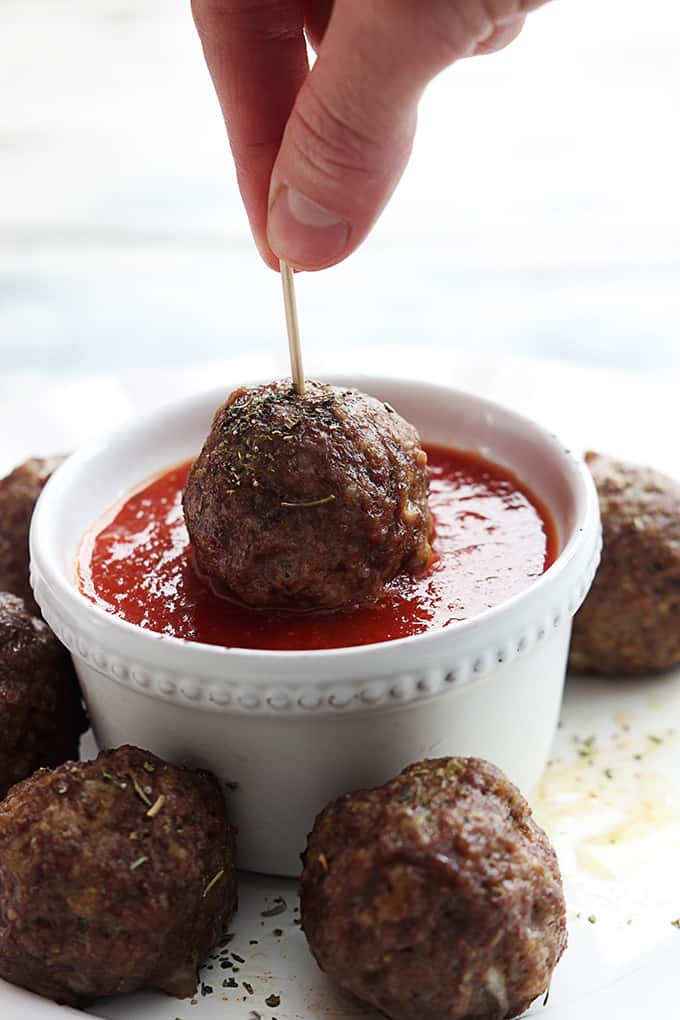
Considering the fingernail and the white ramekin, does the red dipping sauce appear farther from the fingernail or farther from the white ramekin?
the fingernail

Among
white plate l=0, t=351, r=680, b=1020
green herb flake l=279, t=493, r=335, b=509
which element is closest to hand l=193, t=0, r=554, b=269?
green herb flake l=279, t=493, r=335, b=509

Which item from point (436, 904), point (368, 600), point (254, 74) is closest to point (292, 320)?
point (368, 600)

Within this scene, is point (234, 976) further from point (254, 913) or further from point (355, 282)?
point (355, 282)

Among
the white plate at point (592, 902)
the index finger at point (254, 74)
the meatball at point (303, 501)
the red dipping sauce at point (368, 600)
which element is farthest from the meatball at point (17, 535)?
the white plate at point (592, 902)

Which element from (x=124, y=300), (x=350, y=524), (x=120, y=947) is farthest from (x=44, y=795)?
(x=124, y=300)

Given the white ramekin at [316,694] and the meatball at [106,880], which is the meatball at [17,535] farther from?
the meatball at [106,880]

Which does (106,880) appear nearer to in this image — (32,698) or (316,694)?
(316,694)
